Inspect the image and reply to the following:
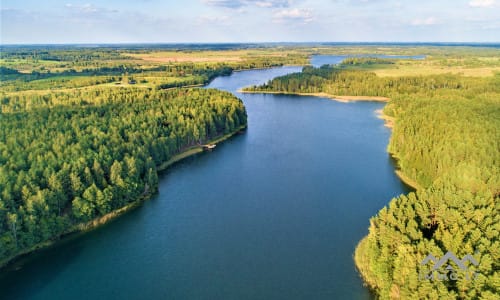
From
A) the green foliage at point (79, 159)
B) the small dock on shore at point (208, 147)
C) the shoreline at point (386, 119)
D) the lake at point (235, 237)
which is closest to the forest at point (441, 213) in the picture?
the lake at point (235, 237)

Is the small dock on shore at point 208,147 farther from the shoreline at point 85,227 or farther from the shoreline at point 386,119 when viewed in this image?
the shoreline at point 386,119

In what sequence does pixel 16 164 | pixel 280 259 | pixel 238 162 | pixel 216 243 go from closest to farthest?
A: pixel 280 259 → pixel 216 243 → pixel 16 164 → pixel 238 162

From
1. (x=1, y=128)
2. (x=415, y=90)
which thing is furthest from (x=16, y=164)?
(x=415, y=90)

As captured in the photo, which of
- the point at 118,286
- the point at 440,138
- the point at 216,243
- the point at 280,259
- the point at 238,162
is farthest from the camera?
the point at 238,162

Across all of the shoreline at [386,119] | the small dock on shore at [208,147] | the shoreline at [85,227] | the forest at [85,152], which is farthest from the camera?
the shoreline at [386,119]

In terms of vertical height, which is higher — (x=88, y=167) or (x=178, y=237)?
(x=88, y=167)

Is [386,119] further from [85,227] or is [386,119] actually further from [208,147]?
[85,227]

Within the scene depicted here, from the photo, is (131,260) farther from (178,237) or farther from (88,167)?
(88,167)

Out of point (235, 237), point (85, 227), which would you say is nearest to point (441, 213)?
point (235, 237)
